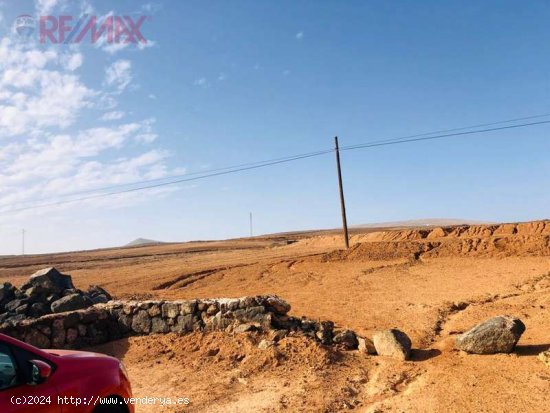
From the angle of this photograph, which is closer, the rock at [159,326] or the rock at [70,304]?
the rock at [159,326]

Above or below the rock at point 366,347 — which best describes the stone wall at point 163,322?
above

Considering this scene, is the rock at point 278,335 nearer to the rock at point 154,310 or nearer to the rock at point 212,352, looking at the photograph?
the rock at point 212,352

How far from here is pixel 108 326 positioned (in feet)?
36.0

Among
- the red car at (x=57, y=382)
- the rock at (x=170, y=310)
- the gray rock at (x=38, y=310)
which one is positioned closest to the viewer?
the red car at (x=57, y=382)

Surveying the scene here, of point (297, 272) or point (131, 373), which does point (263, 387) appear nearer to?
point (131, 373)

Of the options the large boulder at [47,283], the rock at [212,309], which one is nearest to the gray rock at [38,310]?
the large boulder at [47,283]

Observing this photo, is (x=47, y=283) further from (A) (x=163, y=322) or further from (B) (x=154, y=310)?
(A) (x=163, y=322)

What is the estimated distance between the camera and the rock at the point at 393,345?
819cm

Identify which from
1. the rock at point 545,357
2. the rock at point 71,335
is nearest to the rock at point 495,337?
the rock at point 545,357

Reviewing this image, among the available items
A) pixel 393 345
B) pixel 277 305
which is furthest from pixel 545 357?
pixel 277 305

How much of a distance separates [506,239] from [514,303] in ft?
40.2

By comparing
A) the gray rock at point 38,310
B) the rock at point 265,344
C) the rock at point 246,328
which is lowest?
the rock at point 265,344

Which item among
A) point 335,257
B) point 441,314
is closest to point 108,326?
point 441,314

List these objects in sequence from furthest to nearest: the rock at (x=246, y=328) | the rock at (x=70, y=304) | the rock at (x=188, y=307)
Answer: the rock at (x=70, y=304)
the rock at (x=188, y=307)
the rock at (x=246, y=328)
